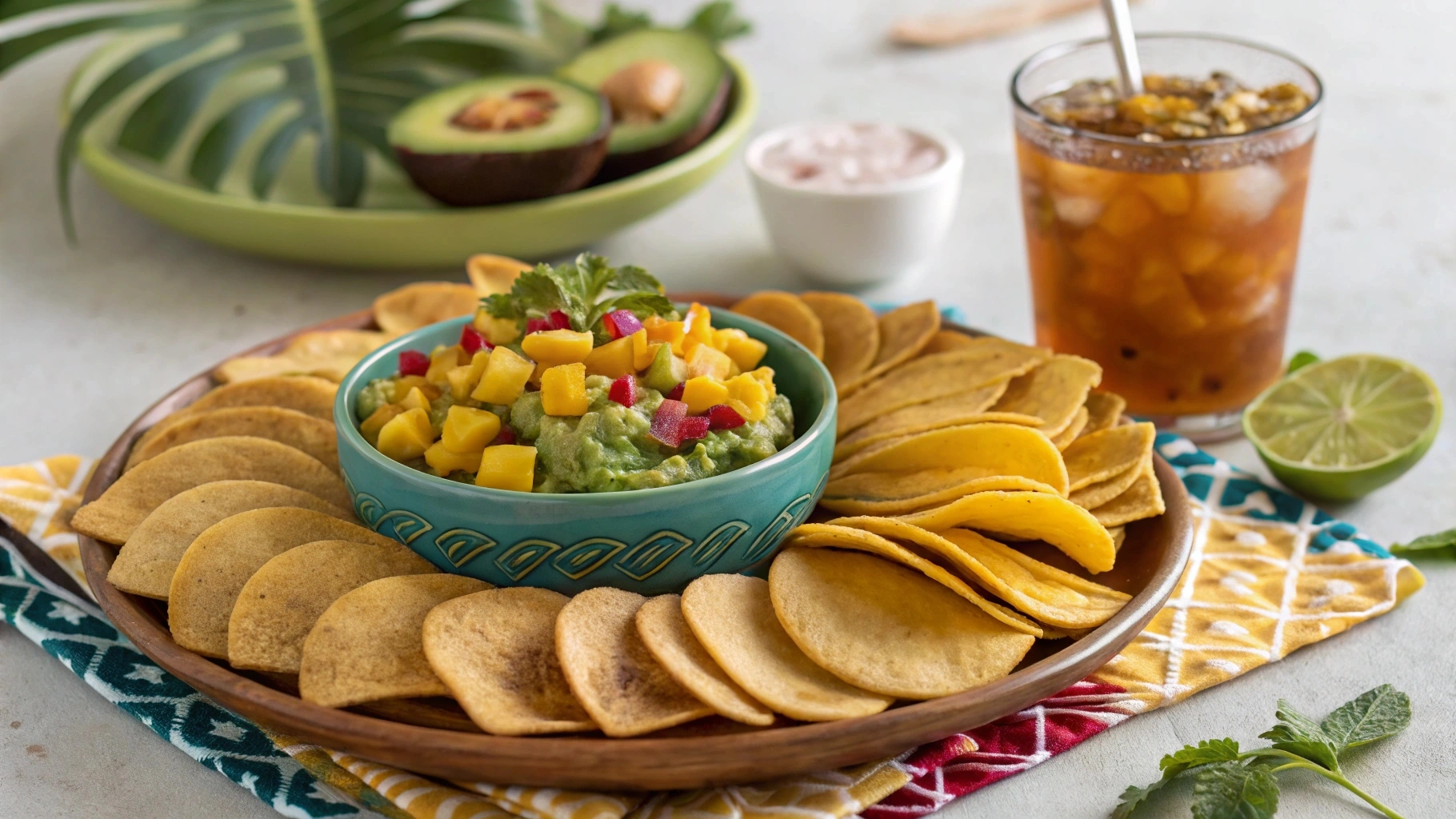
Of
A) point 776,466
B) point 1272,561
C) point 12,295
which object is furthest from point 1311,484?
Result: point 12,295

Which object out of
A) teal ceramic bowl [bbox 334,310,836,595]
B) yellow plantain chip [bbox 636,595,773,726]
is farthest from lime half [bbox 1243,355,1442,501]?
yellow plantain chip [bbox 636,595,773,726]

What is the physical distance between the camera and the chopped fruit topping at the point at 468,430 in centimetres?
223

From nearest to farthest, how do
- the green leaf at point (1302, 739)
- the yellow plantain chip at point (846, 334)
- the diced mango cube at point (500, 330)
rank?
the green leaf at point (1302, 739)
the diced mango cube at point (500, 330)
the yellow plantain chip at point (846, 334)

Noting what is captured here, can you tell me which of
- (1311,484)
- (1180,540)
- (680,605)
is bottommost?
(1311,484)

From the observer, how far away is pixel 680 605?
6.78ft

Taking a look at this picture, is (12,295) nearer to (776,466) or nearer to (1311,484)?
(776,466)

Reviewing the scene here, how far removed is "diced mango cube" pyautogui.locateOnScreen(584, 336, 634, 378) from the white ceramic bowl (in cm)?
151

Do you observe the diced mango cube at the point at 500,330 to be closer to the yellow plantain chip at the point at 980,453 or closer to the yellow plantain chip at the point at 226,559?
the yellow plantain chip at the point at 226,559

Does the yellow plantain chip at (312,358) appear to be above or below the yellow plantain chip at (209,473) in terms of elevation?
below

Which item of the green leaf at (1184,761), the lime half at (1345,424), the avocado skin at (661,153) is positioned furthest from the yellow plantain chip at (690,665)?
the avocado skin at (661,153)

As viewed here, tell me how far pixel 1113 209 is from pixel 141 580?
6.96ft

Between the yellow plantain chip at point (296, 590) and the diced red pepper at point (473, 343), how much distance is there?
15.7 inches

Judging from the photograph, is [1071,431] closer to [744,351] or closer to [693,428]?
[744,351]

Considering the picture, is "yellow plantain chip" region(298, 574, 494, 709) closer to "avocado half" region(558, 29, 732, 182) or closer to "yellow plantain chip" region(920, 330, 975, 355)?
"yellow plantain chip" region(920, 330, 975, 355)
